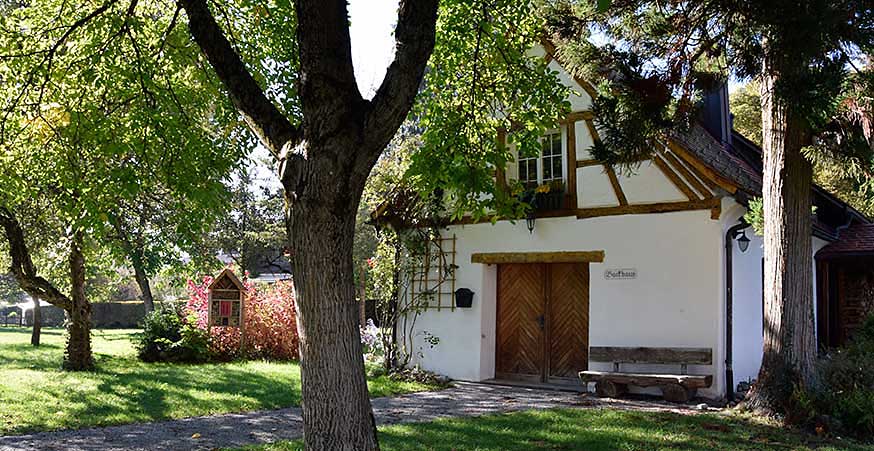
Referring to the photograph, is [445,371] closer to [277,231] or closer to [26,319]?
[277,231]

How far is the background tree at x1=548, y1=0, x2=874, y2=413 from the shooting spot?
8.23 metres

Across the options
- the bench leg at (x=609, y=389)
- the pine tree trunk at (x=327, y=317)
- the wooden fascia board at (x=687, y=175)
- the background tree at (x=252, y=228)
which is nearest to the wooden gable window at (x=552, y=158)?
the wooden fascia board at (x=687, y=175)

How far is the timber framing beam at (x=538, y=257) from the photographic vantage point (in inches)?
448

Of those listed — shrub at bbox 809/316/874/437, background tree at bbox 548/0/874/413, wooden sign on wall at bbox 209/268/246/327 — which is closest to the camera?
shrub at bbox 809/316/874/437

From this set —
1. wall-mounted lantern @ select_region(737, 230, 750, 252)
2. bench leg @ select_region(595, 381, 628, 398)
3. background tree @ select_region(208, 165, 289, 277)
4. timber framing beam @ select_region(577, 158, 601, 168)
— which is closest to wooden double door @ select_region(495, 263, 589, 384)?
bench leg @ select_region(595, 381, 628, 398)

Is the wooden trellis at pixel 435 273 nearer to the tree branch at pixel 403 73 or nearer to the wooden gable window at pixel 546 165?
the wooden gable window at pixel 546 165

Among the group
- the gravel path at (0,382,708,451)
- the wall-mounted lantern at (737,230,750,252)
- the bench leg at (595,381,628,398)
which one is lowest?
the gravel path at (0,382,708,451)

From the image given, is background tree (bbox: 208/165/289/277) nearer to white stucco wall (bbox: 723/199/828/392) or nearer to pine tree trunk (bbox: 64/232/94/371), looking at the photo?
pine tree trunk (bbox: 64/232/94/371)

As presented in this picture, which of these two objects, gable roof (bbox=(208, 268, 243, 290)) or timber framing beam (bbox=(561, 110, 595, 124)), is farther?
gable roof (bbox=(208, 268, 243, 290))

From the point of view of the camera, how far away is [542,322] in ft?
40.2

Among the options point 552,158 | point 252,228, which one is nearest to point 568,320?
point 552,158

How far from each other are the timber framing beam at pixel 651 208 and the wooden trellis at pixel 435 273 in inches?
100

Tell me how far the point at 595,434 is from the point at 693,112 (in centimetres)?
395

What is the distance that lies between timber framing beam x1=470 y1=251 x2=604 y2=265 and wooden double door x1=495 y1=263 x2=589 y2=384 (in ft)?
1.51
